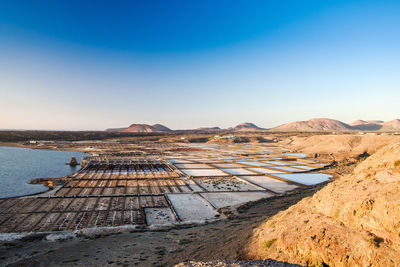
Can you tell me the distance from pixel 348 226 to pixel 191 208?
1533 centimetres

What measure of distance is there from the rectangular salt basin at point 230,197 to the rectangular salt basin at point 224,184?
188 cm

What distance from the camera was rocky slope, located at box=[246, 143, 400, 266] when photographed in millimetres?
7422

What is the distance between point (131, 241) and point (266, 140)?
4838 inches

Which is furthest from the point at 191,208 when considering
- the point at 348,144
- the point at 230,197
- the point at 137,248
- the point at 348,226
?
the point at 348,144

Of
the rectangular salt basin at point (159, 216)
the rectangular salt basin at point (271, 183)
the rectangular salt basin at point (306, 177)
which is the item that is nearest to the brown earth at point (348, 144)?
the rectangular salt basin at point (306, 177)

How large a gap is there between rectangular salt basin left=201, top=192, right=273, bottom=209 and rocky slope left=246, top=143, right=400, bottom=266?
12035mm

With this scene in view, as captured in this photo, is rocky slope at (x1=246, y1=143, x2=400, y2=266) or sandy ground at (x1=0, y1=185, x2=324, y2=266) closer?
rocky slope at (x1=246, y1=143, x2=400, y2=266)

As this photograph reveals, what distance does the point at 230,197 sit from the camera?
85.3 ft

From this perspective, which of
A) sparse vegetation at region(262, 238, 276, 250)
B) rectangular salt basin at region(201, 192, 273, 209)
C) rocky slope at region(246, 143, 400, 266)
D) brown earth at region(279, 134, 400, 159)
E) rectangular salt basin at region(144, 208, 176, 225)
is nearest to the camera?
rocky slope at region(246, 143, 400, 266)

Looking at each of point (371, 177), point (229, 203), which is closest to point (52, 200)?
point (229, 203)

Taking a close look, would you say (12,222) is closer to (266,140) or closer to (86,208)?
(86,208)

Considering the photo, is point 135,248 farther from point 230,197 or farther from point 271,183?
point 271,183

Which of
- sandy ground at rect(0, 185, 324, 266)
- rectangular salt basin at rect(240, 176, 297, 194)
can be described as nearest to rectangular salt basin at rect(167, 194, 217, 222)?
sandy ground at rect(0, 185, 324, 266)

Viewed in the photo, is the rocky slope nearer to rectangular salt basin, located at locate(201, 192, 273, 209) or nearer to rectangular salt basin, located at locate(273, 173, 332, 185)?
rectangular salt basin, located at locate(201, 192, 273, 209)
